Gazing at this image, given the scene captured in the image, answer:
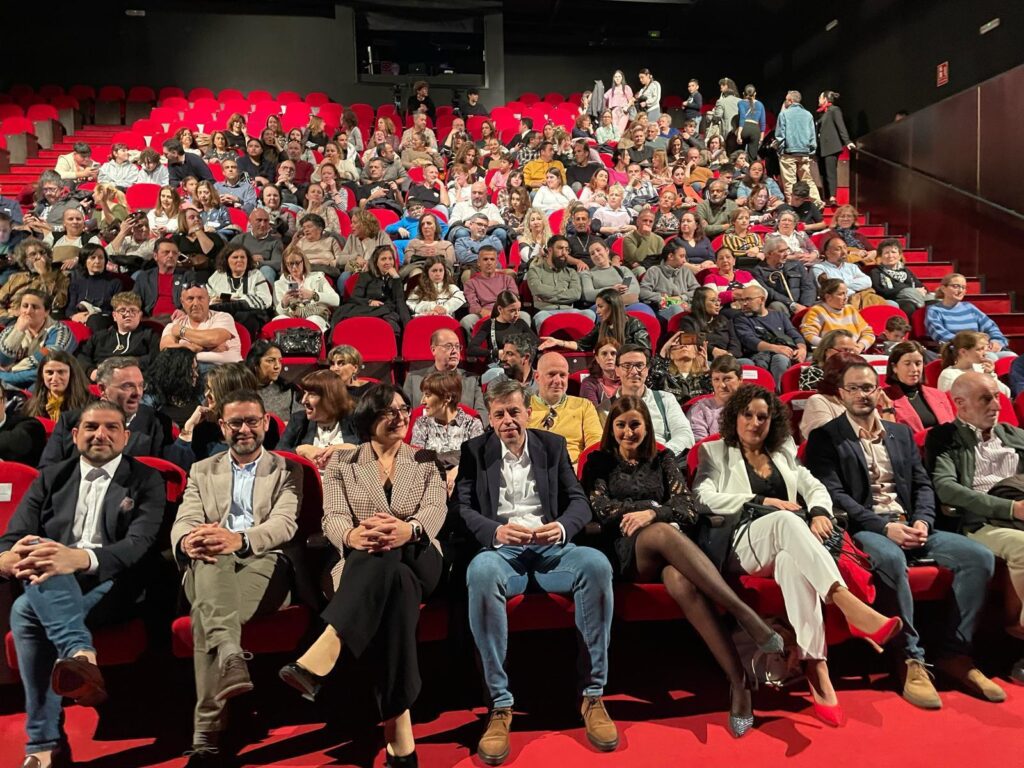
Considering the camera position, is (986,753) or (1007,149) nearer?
(986,753)

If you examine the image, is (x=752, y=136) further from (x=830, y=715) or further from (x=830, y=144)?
(x=830, y=715)

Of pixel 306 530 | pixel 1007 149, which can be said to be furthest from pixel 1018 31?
pixel 306 530

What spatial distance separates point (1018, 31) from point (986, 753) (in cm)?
631

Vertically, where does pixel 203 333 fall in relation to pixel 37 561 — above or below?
above

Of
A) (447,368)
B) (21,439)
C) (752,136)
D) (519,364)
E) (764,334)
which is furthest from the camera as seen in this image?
(752,136)

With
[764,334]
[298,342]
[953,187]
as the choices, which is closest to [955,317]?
[764,334]

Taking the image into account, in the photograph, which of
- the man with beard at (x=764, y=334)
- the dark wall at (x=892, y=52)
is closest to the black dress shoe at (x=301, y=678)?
the man with beard at (x=764, y=334)

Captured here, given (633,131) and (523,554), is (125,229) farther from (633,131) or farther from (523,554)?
(633,131)

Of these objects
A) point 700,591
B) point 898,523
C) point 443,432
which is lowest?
point 700,591

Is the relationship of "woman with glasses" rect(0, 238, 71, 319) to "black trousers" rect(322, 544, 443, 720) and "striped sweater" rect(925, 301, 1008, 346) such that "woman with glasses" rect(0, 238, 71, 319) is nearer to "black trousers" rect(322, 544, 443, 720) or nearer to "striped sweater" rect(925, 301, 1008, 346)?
"black trousers" rect(322, 544, 443, 720)

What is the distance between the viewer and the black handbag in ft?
12.3

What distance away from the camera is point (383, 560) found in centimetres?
179

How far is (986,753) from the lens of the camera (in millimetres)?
1643

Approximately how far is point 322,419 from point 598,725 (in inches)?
57.1
